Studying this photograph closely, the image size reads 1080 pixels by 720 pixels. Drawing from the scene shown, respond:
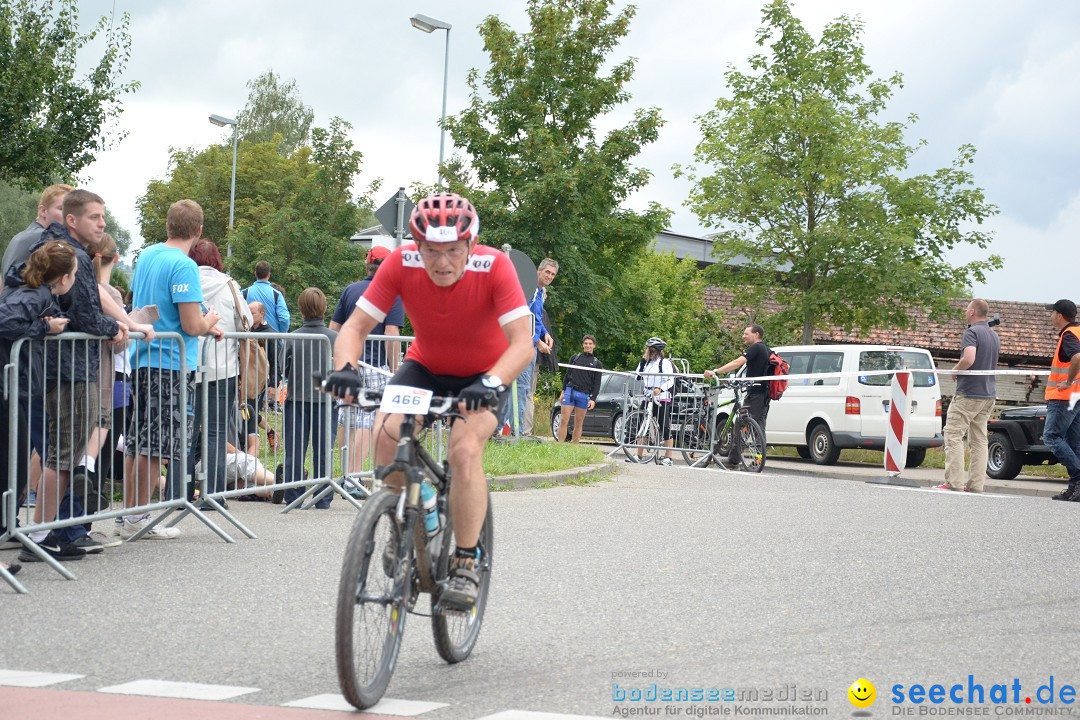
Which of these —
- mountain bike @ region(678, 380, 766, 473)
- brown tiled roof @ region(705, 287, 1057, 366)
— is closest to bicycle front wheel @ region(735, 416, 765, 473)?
mountain bike @ region(678, 380, 766, 473)

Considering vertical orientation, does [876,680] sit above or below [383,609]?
below

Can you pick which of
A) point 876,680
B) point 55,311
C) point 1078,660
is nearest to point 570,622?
point 876,680

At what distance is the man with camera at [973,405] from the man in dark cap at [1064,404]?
69cm

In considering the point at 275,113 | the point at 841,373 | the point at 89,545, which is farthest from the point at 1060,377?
the point at 275,113

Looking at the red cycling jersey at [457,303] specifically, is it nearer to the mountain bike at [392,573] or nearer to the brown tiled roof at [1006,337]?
the mountain bike at [392,573]

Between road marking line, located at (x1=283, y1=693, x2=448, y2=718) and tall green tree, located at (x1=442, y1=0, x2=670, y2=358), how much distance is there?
80.8ft

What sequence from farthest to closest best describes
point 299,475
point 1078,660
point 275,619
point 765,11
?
point 765,11 < point 299,475 < point 275,619 < point 1078,660

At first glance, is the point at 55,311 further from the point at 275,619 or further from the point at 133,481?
the point at 275,619

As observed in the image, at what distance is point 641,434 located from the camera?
19781 millimetres

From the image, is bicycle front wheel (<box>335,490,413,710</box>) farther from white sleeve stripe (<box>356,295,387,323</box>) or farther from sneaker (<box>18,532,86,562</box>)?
sneaker (<box>18,532,86,562</box>)

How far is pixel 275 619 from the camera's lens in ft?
20.1

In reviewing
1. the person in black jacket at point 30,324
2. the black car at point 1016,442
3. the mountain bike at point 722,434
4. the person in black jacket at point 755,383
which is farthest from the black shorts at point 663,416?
the person in black jacket at point 30,324

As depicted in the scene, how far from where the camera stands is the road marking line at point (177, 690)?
465cm

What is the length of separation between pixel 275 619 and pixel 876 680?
2760 mm
